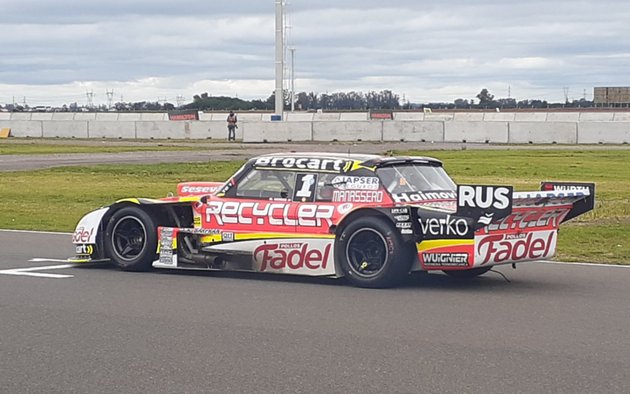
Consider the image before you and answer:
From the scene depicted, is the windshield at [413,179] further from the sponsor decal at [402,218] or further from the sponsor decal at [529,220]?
the sponsor decal at [529,220]

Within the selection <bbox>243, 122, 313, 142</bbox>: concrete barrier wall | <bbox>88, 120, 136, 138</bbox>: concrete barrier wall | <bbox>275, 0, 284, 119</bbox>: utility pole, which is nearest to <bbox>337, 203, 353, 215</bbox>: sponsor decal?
<bbox>243, 122, 313, 142</bbox>: concrete barrier wall

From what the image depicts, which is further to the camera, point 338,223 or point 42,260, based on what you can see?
point 42,260

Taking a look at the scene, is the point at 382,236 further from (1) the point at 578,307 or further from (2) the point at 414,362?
(2) the point at 414,362

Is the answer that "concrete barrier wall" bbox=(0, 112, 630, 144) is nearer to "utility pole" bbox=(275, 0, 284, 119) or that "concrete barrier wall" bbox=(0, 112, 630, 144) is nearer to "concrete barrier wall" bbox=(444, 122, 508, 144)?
"concrete barrier wall" bbox=(444, 122, 508, 144)

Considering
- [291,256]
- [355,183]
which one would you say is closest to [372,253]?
[355,183]

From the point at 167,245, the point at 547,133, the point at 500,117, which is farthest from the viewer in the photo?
the point at 500,117

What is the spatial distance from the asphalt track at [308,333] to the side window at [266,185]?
88 cm

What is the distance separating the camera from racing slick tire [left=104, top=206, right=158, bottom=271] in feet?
37.9

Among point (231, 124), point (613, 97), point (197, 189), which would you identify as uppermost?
point (613, 97)

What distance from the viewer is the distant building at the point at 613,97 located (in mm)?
105500

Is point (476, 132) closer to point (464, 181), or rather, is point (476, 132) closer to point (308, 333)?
point (464, 181)

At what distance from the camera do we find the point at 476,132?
50.5 metres

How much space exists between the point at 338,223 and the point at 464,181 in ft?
48.2

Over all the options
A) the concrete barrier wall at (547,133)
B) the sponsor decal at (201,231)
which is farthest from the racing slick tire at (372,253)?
the concrete barrier wall at (547,133)
